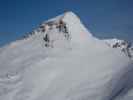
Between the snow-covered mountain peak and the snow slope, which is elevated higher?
the snow-covered mountain peak

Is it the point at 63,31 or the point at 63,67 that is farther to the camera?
the point at 63,31

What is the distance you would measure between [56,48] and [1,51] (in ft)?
14.3

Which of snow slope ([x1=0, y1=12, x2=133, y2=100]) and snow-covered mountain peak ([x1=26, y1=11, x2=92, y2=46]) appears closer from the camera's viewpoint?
snow slope ([x1=0, y1=12, x2=133, y2=100])

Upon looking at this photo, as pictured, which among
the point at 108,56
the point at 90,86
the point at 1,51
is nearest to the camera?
the point at 90,86

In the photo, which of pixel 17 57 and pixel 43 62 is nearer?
pixel 43 62

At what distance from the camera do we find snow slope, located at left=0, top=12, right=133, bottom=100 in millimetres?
11172

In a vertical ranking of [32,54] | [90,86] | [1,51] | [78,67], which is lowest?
[90,86]

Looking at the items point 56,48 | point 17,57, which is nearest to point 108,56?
point 56,48

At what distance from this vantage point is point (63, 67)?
45.5ft

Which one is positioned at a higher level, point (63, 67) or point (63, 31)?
point (63, 31)

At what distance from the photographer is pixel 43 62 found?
1416 centimetres

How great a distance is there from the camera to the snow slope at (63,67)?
11172mm

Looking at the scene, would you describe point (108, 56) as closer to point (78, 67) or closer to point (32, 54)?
point (78, 67)

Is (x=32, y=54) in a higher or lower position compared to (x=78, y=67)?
higher
